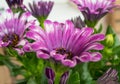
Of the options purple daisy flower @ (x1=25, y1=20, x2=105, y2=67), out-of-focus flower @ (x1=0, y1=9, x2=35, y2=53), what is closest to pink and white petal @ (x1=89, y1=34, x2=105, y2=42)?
purple daisy flower @ (x1=25, y1=20, x2=105, y2=67)

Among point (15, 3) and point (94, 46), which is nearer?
point (94, 46)

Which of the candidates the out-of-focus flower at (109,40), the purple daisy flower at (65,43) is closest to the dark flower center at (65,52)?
the purple daisy flower at (65,43)

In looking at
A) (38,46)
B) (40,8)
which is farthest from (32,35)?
(40,8)

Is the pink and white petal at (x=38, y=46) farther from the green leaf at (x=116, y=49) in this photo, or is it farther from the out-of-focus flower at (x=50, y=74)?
the green leaf at (x=116, y=49)

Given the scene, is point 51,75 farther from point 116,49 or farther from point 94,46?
point 116,49
